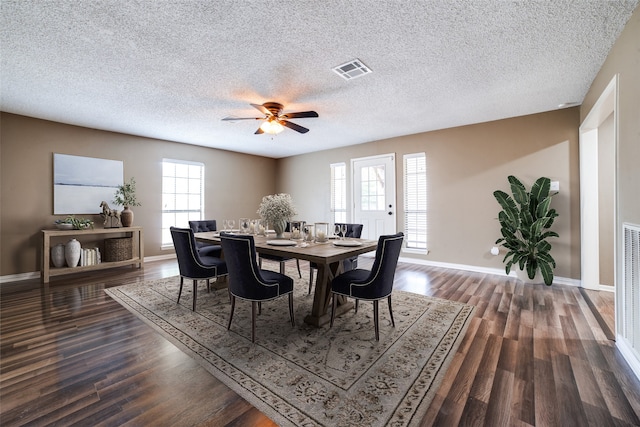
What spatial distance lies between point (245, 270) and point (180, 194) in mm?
4806

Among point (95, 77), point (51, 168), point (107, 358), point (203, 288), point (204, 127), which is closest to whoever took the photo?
point (107, 358)

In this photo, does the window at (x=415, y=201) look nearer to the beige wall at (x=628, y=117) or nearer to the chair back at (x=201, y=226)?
the beige wall at (x=628, y=117)

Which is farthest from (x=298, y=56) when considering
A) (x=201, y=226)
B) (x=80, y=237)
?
(x=80, y=237)

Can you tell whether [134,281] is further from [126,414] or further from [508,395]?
[508,395]

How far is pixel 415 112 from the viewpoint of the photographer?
14.0 ft

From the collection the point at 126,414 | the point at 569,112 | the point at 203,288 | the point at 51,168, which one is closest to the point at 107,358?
the point at 126,414

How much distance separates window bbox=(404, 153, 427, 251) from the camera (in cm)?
554

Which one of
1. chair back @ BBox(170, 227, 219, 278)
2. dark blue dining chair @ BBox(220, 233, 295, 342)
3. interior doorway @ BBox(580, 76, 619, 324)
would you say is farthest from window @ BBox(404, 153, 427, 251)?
chair back @ BBox(170, 227, 219, 278)

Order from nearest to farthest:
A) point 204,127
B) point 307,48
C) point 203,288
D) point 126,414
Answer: point 126,414 → point 307,48 → point 203,288 → point 204,127

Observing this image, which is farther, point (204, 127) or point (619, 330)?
point (204, 127)

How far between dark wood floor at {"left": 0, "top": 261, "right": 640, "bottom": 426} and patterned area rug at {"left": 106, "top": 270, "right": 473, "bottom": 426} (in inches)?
4.4

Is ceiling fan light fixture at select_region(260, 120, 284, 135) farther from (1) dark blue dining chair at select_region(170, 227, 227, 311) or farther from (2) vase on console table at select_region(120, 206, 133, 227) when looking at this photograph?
(2) vase on console table at select_region(120, 206, 133, 227)

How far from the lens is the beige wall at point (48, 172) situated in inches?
169

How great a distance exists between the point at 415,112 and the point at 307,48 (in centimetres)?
240
